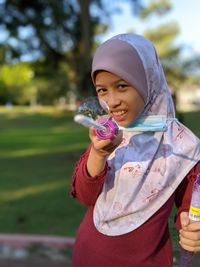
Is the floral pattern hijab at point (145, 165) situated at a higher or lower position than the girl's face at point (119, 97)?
lower

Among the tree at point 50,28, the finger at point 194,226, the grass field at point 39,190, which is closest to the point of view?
the finger at point 194,226

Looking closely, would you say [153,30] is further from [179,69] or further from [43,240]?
[43,240]

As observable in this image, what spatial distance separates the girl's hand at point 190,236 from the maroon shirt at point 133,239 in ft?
0.46

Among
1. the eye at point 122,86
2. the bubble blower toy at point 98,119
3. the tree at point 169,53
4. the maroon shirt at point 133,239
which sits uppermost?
the eye at point 122,86

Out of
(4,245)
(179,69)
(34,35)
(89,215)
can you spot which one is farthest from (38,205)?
(179,69)

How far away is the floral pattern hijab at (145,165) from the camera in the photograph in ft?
5.10

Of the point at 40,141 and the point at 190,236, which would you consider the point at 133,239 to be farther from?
the point at 40,141

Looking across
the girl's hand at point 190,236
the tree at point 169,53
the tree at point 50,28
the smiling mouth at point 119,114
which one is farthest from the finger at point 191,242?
the tree at point 169,53

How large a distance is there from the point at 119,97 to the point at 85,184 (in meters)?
0.28

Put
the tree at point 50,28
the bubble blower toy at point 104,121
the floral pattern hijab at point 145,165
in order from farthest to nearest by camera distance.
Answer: the tree at point 50,28 → the floral pattern hijab at point 145,165 → the bubble blower toy at point 104,121

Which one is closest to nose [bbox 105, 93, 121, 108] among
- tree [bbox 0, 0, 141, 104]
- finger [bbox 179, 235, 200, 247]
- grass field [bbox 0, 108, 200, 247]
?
finger [bbox 179, 235, 200, 247]

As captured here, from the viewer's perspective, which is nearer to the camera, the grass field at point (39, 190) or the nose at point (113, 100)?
the nose at point (113, 100)

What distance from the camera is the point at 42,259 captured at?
4.84 meters

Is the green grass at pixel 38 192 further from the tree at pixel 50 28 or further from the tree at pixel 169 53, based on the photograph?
the tree at pixel 169 53
